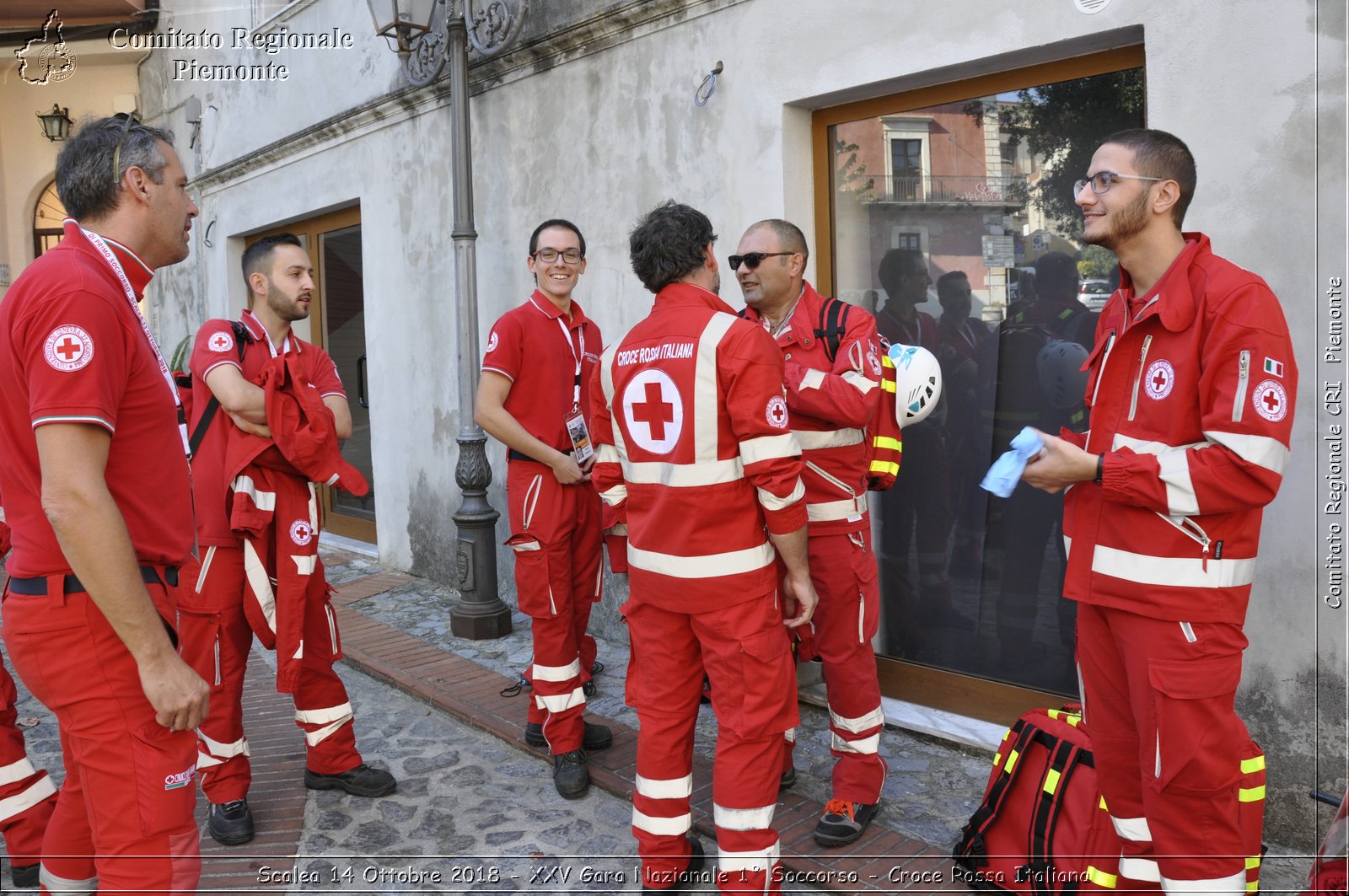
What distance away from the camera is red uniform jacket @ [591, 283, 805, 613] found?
10.00 ft

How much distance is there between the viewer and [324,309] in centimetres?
975

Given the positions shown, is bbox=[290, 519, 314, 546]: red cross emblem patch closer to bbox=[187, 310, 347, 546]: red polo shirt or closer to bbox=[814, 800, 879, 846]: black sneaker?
bbox=[187, 310, 347, 546]: red polo shirt

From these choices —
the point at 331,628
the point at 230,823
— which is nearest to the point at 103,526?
the point at 331,628

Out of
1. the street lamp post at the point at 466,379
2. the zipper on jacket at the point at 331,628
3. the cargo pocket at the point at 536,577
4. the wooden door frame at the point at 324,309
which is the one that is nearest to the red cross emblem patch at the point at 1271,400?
the cargo pocket at the point at 536,577

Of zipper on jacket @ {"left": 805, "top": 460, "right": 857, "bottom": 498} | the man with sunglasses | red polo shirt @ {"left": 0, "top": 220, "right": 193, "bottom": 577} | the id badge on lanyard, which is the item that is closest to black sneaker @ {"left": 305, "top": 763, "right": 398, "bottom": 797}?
the id badge on lanyard

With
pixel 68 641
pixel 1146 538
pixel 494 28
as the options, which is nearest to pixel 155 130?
pixel 68 641

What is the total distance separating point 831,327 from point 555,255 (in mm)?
1487

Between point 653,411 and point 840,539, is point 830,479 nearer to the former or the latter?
point 840,539

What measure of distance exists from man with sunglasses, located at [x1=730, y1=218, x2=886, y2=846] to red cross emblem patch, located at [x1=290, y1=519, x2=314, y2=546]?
2017 millimetres

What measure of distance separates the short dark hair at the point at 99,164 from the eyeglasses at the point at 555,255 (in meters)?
2.15

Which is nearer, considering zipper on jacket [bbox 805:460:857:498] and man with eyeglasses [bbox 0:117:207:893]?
man with eyeglasses [bbox 0:117:207:893]

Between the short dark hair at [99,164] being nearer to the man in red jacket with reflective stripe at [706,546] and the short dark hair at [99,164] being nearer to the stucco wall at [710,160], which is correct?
the man in red jacket with reflective stripe at [706,546]

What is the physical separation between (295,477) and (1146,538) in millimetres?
Result: 3138

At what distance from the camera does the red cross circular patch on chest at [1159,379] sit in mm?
2666
